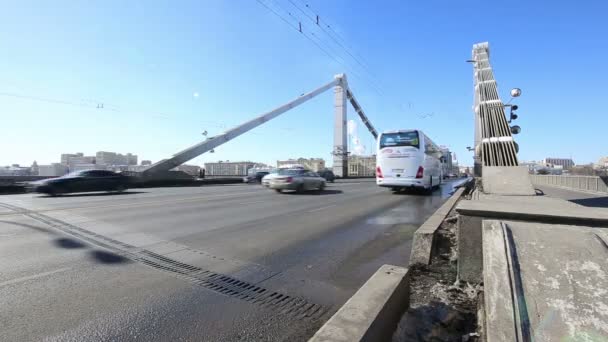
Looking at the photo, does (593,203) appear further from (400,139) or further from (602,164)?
(602,164)

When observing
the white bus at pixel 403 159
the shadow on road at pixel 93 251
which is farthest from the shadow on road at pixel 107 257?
the white bus at pixel 403 159

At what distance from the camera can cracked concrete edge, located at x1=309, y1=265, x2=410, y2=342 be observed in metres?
2.07

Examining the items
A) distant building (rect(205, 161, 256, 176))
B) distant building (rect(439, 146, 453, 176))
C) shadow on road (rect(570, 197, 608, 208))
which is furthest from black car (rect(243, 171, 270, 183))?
distant building (rect(205, 161, 256, 176))

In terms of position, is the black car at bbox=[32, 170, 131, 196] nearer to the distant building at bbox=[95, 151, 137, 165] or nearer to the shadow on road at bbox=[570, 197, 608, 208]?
the shadow on road at bbox=[570, 197, 608, 208]

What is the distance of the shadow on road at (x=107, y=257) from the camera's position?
15.2 ft

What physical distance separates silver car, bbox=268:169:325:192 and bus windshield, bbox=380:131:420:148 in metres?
4.63

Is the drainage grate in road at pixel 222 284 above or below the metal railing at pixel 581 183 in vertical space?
below

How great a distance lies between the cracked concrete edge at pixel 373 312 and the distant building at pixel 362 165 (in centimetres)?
9935

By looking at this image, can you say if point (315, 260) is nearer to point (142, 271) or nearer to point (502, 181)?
point (142, 271)

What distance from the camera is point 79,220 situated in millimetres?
8070

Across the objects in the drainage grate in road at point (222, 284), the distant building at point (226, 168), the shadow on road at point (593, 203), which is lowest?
the drainage grate in road at point (222, 284)

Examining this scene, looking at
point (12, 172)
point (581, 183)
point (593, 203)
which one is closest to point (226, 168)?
point (12, 172)

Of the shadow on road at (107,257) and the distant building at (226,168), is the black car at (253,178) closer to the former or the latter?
the shadow on road at (107,257)

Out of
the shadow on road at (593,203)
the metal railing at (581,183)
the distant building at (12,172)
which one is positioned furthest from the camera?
the distant building at (12,172)
